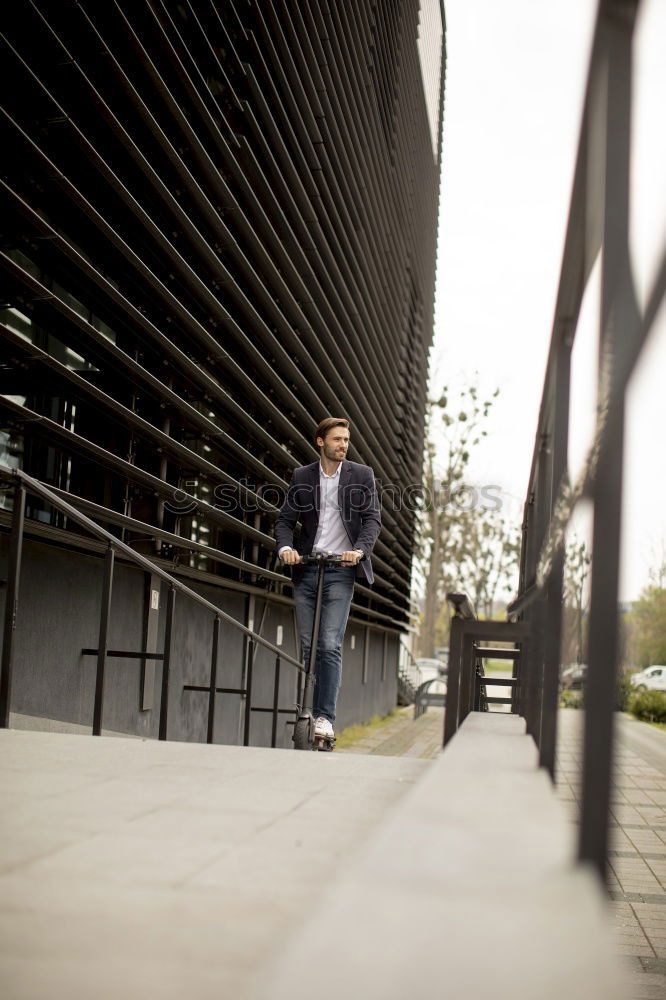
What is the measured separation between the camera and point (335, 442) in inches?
195

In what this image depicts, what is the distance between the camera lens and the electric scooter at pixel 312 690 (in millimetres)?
4602

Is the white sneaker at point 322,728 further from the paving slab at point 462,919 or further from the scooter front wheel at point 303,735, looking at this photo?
the paving slab at point 462,919

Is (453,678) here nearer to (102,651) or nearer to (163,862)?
(163,862)

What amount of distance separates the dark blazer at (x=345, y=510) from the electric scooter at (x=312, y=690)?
0.63 ft

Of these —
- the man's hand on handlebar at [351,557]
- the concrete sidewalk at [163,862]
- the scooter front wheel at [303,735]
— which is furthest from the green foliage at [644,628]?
the scooter front wheel at [303,735]

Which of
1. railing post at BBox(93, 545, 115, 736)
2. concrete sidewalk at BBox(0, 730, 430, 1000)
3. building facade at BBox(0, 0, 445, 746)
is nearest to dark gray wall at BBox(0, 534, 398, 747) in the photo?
building facade at BBox(0, 0, 445, 746)

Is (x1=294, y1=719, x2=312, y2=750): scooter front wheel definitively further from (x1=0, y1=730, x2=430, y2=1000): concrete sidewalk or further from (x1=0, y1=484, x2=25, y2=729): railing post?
(x1=0, y1=730, x2=430, y2=1000): concrete sidewalk

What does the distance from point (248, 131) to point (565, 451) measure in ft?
21.8

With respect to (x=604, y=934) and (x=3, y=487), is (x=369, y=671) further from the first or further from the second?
(x=604, y=934)

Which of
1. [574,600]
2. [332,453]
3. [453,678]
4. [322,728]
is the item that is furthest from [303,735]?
[574,600]

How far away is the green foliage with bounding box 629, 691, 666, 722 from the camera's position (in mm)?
19775

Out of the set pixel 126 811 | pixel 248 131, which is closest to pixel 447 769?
pixel 126 811

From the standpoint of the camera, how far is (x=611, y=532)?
1118mm

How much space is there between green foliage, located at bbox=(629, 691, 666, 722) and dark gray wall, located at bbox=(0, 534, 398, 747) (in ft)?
41.0
